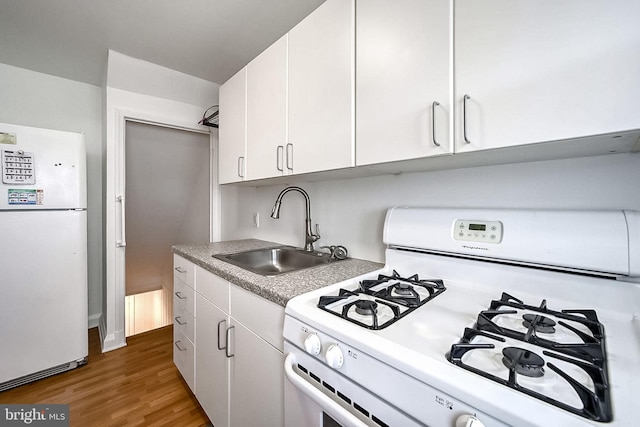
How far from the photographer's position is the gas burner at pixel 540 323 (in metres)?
0.64

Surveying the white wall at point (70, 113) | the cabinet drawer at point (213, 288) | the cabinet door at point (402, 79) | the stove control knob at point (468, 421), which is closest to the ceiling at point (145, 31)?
the white wall at point (70, 113)

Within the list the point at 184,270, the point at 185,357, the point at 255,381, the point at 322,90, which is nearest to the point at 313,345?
the point at 255,381

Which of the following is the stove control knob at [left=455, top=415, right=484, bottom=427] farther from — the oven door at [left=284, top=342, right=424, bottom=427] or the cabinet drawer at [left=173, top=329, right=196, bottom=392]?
the cabinet drawer at [left=173, top=329, right=196, bottom=392]

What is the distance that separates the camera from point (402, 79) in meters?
0.88

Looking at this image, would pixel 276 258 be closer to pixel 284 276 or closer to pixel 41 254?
pixel 284 276

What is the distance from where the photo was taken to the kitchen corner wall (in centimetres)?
79

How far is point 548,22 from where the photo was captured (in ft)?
2.09

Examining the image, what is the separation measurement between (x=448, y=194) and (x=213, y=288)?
46.1 inches

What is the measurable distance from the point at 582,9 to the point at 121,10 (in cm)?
213

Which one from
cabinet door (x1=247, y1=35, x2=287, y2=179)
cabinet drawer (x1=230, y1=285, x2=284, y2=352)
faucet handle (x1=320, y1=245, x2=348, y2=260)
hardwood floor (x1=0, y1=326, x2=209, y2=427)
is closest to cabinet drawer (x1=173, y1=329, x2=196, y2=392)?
hardwood floor (x1=0, y1=326, x2=209, y2=427)

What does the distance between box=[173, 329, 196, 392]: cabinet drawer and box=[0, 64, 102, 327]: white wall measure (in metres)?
1.57

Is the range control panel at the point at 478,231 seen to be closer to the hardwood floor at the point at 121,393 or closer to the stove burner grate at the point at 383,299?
the stove burner grate at the point at 383,299

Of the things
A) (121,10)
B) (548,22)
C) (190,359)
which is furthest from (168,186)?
(548,22)

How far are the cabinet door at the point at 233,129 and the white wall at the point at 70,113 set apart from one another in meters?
1.66
